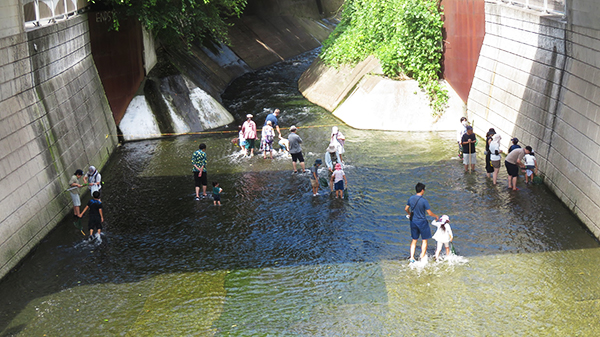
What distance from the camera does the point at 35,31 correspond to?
1591 centimetres

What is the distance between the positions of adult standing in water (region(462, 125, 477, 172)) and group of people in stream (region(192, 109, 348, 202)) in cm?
372

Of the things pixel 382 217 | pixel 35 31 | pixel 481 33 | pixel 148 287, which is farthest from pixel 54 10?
pixel 481 33

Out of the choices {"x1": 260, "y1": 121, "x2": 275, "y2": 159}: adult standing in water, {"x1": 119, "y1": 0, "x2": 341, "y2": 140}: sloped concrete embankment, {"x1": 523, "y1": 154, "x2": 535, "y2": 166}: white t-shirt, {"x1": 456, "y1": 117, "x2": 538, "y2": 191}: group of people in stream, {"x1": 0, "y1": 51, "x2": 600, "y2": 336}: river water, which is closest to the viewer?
{"x1": 0, "y1": 51, "x2": 600, "y2": 336}: river water

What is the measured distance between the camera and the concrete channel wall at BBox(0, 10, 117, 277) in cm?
1320

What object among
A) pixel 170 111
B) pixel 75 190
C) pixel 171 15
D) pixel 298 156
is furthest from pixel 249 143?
pixel 171 15

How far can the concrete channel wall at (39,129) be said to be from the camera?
13.2m

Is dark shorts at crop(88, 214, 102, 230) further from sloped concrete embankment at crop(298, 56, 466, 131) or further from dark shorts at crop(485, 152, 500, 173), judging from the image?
sloped concrete embankment at crop(298, 56, 466, 131)

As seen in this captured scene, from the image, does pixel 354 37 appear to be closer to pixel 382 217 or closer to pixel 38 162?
pixel 382 217

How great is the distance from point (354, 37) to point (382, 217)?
1614cm

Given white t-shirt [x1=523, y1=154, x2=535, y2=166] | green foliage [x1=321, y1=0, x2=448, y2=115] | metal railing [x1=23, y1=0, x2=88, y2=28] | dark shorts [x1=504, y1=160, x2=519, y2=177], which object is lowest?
dark shorts [x1=504, y1=160, x2=519, y2=177]

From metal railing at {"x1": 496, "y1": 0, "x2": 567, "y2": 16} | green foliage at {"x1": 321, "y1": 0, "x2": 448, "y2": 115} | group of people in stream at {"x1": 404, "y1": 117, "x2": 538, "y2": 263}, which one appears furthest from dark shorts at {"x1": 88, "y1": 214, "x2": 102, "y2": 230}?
green foliage at {"x1": 321, "y1": 0, "x2": 448, "y2": 115}

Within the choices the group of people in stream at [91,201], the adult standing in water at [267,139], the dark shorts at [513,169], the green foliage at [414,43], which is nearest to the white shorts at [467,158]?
the dark shorts at [513,169]

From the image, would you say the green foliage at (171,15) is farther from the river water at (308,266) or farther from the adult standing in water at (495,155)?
the adult standing in water at (495,155)

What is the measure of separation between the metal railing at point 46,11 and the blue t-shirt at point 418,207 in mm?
11329
